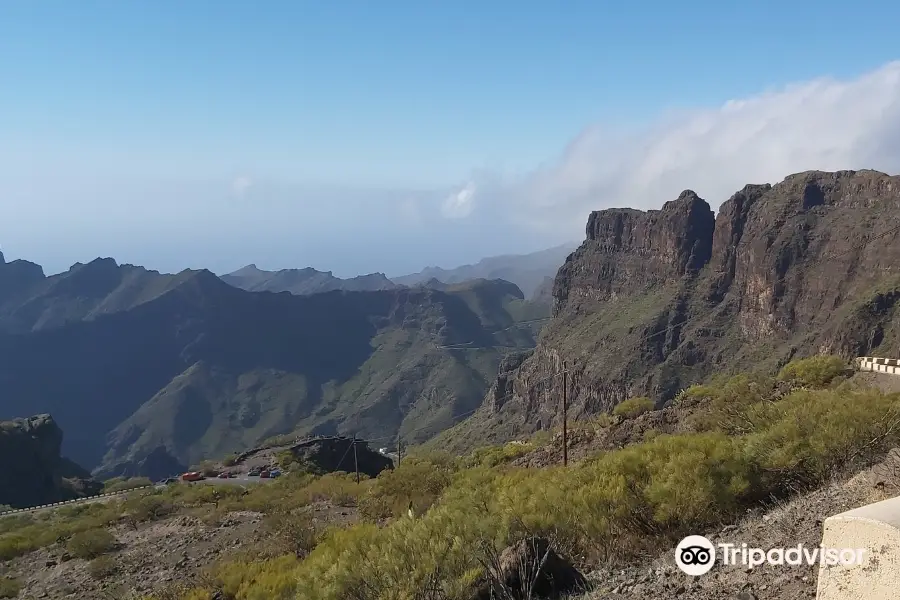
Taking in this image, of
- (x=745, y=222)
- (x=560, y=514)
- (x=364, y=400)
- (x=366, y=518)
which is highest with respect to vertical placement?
(x=745, y=222)

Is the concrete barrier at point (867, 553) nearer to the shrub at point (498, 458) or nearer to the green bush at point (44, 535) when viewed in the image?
the shrub at point (498, 458)

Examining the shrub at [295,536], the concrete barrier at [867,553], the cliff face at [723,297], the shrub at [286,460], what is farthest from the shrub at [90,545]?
the cliff face at [723,297]

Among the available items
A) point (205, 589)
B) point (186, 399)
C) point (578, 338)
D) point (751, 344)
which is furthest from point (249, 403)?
point (205, 589)

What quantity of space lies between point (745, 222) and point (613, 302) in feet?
106

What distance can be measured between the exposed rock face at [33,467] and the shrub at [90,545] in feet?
160

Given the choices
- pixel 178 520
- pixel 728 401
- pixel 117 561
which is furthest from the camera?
pixel 178 520

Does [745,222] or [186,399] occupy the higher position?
[745,222]

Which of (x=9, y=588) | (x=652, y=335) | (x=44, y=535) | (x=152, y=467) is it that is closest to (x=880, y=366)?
(x=9, y=588)

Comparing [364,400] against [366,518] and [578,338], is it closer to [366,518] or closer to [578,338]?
[578,338]

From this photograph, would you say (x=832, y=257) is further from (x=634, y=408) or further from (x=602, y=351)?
(x=634, y=408)

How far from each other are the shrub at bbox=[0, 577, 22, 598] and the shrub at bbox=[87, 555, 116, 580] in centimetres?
202

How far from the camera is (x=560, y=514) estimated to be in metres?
11.3

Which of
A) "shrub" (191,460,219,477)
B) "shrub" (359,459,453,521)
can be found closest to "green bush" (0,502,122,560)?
"shrub" (359,459,453,521)

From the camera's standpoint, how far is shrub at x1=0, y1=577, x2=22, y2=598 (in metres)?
18.7
